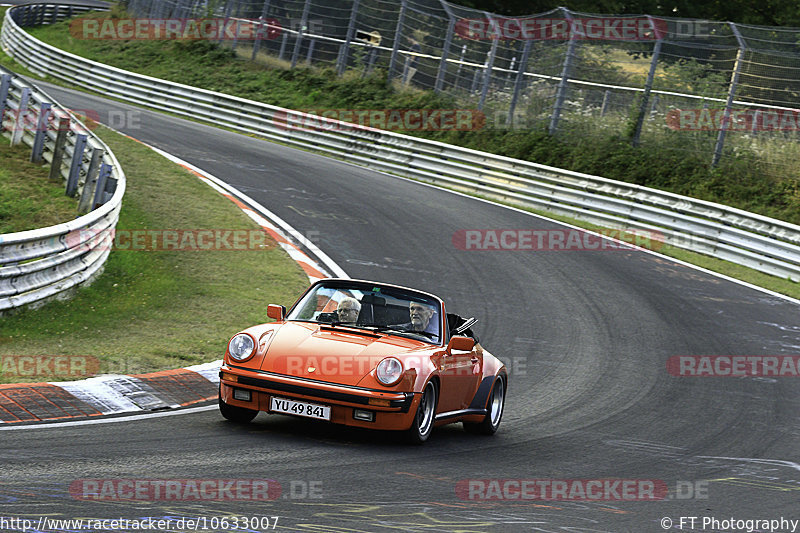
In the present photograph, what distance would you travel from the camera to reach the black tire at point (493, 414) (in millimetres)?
8594

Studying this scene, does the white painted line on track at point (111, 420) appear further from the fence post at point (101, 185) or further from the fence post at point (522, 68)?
the fence post at point (522, 68)

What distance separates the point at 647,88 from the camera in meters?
23.2

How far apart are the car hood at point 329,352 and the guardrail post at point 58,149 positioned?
9.08 m

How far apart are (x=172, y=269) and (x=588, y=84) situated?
13627 millimetres

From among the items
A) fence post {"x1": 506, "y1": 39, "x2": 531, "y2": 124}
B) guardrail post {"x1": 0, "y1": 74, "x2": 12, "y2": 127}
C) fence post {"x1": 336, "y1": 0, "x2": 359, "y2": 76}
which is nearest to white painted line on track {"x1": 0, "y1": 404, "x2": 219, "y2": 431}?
guardrail post {"x1": 0, "y1": 74, "x2": 12, "y2": 127}

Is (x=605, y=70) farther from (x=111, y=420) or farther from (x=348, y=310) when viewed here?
(x=111, y=420)

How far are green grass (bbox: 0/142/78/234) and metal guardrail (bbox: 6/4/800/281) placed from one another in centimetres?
1041

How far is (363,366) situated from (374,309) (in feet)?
3.80

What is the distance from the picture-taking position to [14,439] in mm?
6297

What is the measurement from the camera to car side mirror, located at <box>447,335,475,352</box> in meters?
8.08

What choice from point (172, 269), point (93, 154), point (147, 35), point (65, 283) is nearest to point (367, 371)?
point (65, 283)

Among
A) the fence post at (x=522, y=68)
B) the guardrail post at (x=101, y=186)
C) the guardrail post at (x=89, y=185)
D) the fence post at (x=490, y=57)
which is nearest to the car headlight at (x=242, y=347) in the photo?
the guardrail post at (x=101, y=186)

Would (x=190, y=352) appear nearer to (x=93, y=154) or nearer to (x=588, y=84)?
(x=93, y=154)

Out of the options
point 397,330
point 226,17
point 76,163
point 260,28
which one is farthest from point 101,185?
point 226,17
